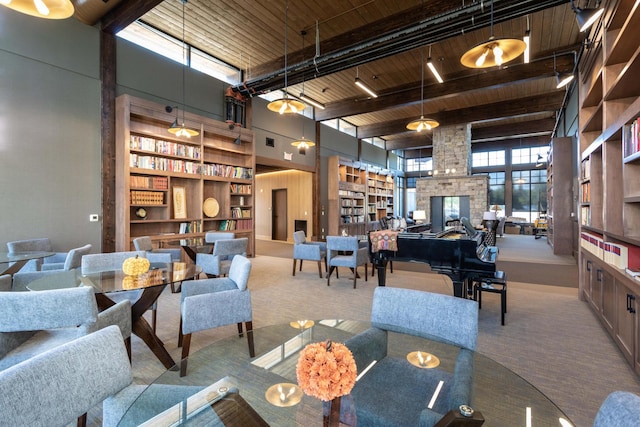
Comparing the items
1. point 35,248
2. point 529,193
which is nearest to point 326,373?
point 35,248

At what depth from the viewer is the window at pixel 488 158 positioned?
16609 mm

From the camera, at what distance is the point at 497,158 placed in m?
16.7

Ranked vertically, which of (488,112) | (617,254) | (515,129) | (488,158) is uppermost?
(515,129)

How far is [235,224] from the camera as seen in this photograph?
7359mm

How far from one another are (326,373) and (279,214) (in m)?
11.1

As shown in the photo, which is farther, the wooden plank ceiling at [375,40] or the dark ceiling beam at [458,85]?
the dark ceiling beam at [458,85]

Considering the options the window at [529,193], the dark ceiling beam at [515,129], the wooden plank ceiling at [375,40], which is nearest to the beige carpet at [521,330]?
the wooden plank ceiling at [375,40]

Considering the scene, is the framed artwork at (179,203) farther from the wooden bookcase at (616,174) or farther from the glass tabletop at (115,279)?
the wooden bookcase at (616,174)

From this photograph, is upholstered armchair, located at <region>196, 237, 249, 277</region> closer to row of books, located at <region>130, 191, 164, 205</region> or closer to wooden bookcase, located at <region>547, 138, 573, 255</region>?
row of books, located at <region>130, 191, 164, 205</region>

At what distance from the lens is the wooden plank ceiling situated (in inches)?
178

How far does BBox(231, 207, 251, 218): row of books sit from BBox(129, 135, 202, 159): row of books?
1555mm

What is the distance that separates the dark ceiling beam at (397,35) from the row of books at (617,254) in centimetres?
295

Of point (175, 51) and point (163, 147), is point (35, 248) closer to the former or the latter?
point (163, 147)

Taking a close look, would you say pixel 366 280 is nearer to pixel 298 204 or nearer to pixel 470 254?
pixel 470 254
